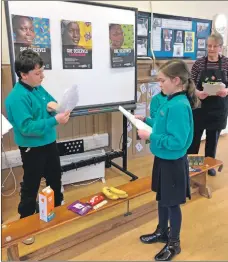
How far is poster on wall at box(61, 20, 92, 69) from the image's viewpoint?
2105 millimetres

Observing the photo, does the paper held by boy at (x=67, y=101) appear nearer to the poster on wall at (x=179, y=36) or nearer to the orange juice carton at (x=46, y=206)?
the orange juice carton at (x=46, y=206)

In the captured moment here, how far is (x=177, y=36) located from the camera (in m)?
3.24

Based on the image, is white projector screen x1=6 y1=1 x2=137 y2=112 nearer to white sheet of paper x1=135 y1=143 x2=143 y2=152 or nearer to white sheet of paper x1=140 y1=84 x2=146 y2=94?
white sheet of paper x1=140 y1=84 x2=146 y2=94

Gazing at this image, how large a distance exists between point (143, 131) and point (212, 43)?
1.26 m

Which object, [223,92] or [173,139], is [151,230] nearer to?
[173,139]

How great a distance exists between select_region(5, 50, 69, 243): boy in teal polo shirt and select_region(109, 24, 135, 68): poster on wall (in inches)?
33.2

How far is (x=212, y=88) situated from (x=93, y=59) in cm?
98

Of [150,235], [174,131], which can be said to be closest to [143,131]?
[174,131]

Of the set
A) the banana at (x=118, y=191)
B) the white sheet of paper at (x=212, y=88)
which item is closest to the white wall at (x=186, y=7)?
the white sheet of paper at (x=212, y=88)

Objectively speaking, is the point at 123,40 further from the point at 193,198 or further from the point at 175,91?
the point at 193,198

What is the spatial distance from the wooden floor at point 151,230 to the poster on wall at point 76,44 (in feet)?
3.55

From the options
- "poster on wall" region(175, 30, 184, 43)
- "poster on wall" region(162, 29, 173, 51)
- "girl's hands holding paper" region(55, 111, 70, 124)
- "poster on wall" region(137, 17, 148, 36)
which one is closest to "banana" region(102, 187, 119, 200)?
"girl's hands holding paper" region(55, 111, 70, 124)

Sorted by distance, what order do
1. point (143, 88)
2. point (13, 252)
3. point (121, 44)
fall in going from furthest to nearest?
point (143, 88) → point (121, 44) → point (13, 252)

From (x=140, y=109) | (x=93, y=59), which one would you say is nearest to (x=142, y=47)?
(x=140, y=109)
